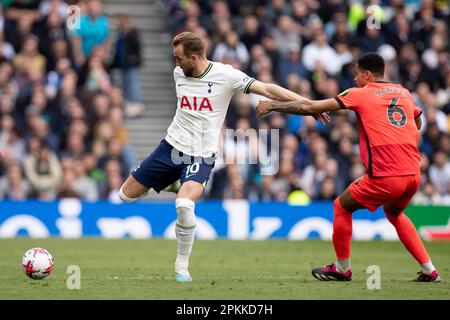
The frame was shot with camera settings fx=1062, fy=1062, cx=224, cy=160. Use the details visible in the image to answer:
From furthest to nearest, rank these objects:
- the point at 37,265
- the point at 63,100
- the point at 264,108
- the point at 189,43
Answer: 1. the point at 63,100
2. the point at 189,43
3. the point at 37,265
4. the point at 264,108

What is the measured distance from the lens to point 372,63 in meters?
11.3

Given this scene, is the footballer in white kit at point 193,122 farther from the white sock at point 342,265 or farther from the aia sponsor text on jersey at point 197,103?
the white sock at point 342,265

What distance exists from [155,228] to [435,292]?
9.91 meters

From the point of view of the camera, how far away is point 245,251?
662 inches

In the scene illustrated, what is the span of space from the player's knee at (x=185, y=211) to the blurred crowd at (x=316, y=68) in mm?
8984

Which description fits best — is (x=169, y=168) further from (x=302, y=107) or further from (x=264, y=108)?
(x=302, y=107)

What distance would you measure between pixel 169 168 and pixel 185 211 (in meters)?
0.74

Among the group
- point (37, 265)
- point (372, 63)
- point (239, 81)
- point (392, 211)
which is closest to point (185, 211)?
point (239, 81)

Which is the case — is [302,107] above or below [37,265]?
above

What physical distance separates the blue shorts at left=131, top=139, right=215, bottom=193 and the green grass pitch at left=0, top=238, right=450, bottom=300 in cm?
109

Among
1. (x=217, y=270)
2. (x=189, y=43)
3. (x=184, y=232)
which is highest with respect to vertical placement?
(x=189, y=43)

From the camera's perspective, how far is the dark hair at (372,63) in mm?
11320

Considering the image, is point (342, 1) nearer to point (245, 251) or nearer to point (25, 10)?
point (25, 10)
